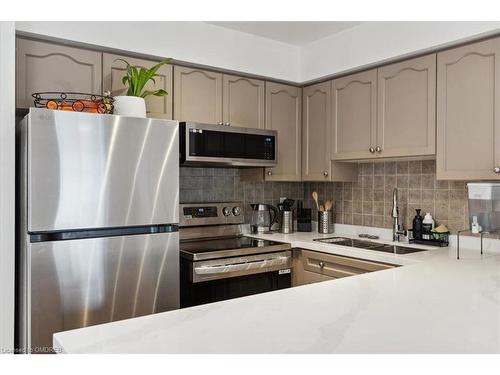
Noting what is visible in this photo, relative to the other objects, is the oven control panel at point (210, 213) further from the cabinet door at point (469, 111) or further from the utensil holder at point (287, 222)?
the cabinet door at point (469, 111)

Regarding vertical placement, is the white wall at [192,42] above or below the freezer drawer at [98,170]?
above

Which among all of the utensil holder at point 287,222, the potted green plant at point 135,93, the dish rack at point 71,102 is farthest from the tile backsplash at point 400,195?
the dish rack at point 71,102

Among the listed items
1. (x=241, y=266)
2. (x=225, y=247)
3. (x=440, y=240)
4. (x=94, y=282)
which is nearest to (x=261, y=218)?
(x=225, y=247)

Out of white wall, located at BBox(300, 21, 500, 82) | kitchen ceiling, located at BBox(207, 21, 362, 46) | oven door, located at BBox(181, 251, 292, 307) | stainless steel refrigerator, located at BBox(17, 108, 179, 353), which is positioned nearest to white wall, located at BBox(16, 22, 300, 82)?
kitchen ceiling, located at BBox(207, 21, 362, 46)

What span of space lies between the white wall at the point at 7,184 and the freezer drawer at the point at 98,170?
0.30 ft

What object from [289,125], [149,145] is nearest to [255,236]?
[289,125]

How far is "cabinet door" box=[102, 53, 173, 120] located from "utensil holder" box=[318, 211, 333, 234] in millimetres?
1388

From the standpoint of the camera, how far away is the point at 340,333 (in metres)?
1.10

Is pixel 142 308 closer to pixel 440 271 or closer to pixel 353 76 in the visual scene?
pixel 440 271

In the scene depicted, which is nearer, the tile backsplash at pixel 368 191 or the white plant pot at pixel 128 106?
the white plant pot at pixel 128 106

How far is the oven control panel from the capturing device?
3.02 meters

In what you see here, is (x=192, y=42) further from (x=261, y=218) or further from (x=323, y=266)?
(x=323, y=266)

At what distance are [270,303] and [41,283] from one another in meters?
1.12

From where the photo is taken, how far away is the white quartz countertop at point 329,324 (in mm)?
1013
